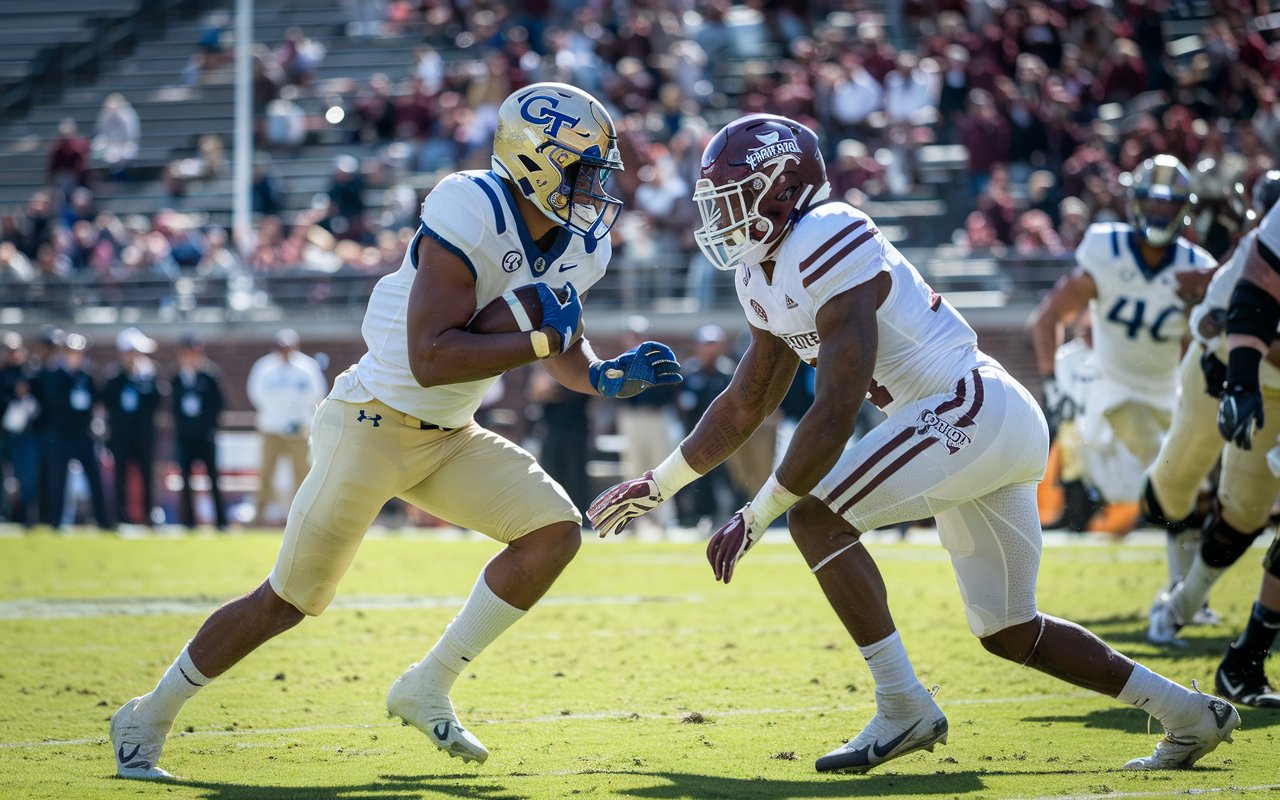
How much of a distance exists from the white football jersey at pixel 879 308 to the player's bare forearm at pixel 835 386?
0.20 feet

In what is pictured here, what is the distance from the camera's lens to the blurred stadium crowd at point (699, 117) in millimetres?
16609

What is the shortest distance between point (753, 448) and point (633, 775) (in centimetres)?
1038

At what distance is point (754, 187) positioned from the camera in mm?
4867

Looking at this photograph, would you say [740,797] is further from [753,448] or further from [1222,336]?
[753,448]

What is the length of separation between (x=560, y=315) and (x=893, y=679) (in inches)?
57.8

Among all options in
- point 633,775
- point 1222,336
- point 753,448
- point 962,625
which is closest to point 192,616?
point 962,625

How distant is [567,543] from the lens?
521 cm

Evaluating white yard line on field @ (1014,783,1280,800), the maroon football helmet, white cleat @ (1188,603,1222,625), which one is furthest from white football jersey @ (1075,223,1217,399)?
white yard line on field @ (1014,783,1280,800)

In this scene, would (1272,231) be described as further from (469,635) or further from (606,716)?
(469,635)

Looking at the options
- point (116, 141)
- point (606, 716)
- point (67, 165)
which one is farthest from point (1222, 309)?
point (116, 141)

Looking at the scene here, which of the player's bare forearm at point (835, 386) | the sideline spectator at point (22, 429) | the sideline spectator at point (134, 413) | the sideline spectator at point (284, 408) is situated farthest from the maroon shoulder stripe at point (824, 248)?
the sideline spectator at point (22, 429)

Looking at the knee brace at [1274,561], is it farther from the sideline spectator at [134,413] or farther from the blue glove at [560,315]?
the sideline spectator at [134,413]

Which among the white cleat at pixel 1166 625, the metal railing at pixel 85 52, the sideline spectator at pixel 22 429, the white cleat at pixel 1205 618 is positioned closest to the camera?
the white cleat at pixel 1166 625

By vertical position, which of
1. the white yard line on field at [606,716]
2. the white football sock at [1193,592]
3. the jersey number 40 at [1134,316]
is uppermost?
the jersey number 40 at [1134,316]
